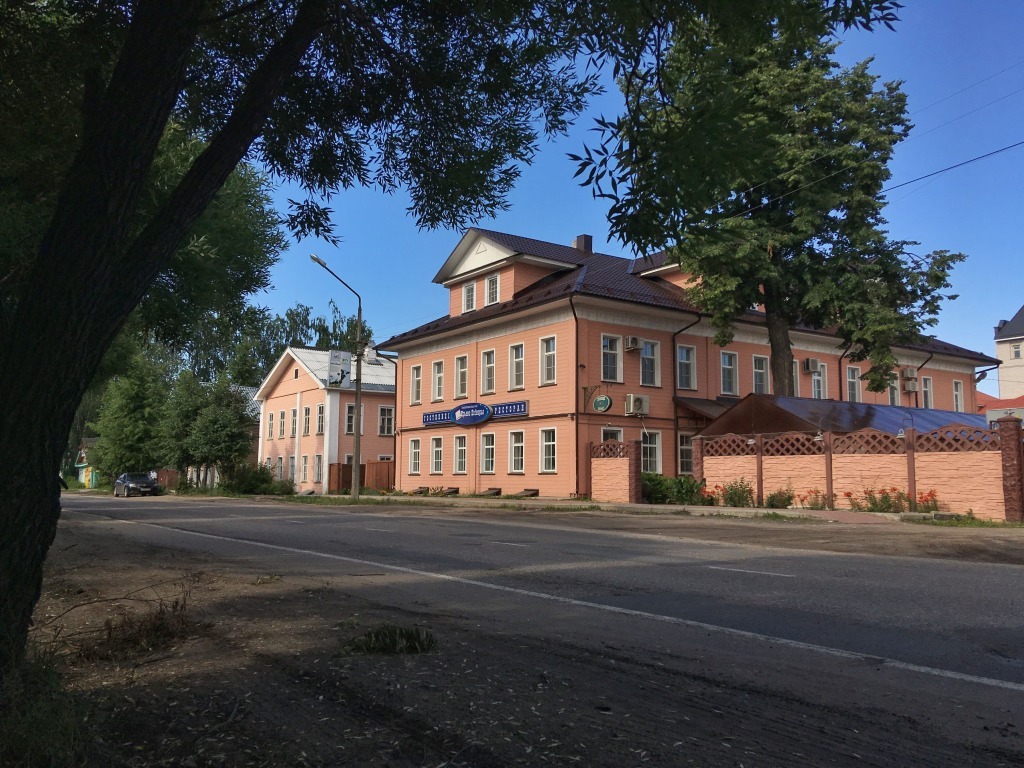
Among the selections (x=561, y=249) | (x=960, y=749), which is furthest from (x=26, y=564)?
(x=561, y=249)

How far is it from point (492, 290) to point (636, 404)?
347 inches

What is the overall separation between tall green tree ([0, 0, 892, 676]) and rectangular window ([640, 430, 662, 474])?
24.9m

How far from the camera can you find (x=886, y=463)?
21062 millimetres

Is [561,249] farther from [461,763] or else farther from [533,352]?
[461,763]

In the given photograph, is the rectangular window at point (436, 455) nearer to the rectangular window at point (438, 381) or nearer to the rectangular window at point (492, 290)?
the rectangular window at point (438, 381)

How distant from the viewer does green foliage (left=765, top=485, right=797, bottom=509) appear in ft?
75.5

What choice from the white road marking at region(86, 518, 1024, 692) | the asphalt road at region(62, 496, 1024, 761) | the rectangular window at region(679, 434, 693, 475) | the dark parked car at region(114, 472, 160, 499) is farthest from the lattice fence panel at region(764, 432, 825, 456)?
the dark parked car at region(114, 472, 160, 499)

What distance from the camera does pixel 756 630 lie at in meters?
6.46

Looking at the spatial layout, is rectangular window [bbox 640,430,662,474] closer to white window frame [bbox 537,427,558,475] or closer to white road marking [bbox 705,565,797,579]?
white window frame [bbox 537,427,558,475]

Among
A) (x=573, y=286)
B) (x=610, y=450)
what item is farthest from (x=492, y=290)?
(x=610, y=450)

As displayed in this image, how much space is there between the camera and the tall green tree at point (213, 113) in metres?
3.44

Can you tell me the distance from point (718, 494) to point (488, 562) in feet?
51.9

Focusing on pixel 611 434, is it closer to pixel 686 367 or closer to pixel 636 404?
pixel 636 404

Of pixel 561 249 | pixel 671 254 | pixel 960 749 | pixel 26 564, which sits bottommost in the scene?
pixel 960 749
